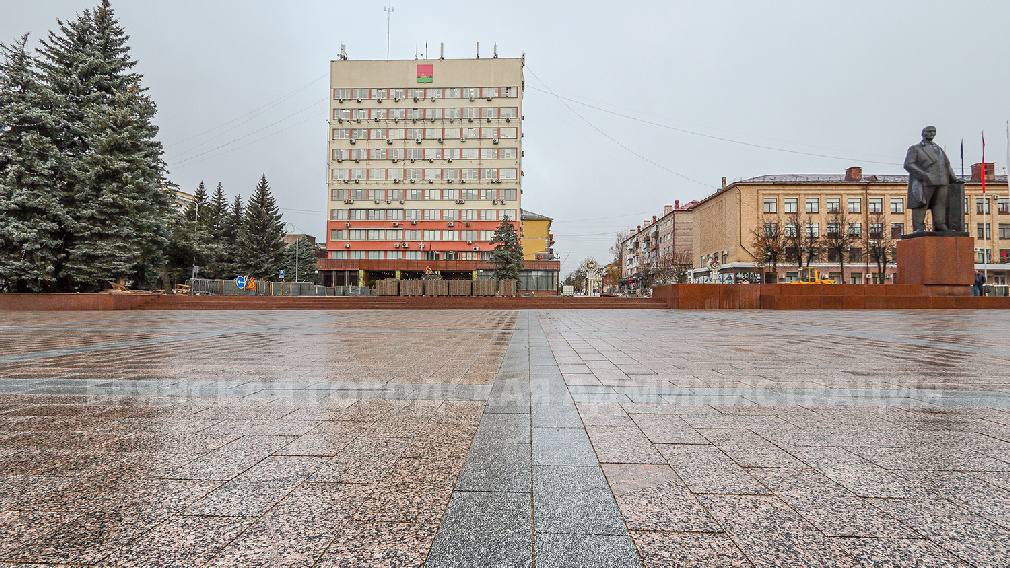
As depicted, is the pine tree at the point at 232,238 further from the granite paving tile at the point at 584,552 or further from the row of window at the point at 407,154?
the granite paving tile at the point at 584,552

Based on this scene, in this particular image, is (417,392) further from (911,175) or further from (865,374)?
(911,175)

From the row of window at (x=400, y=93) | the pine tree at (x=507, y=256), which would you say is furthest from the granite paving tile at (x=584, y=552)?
the row of window at (x=400, y=93)

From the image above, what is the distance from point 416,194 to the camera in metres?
63.3

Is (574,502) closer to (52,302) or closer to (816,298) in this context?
(816,298)

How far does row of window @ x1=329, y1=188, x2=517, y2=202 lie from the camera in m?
63.0

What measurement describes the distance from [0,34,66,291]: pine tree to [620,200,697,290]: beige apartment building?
5805 centimetres

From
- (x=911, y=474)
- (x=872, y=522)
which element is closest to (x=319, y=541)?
(x=872, y=522)

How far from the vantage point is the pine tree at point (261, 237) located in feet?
166

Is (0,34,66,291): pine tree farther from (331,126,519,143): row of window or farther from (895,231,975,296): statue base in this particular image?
(331,126,519,143): row of window

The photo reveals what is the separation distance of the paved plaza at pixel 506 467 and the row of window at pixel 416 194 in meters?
58.4

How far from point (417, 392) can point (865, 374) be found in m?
4.68

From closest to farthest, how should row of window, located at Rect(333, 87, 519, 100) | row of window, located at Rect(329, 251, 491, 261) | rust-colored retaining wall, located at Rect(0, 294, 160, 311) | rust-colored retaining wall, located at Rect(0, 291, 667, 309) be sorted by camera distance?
rust-colored retaining wall, located at Rect(0, 294, 160, 311), rust-colored retaining wall, located at Rect(0, 291, 667, 309), row of window, located at Rect(329, 251, 491, 261), row of window, located at Rect(333, 87, 519, 100)

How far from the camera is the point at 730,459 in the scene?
2.69m

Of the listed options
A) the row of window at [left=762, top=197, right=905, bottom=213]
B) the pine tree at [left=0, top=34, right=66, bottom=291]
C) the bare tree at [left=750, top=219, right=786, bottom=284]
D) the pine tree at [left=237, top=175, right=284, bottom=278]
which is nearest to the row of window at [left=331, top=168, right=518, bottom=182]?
the pine tree at [left=237, top=175, right=284, bottom=278]
